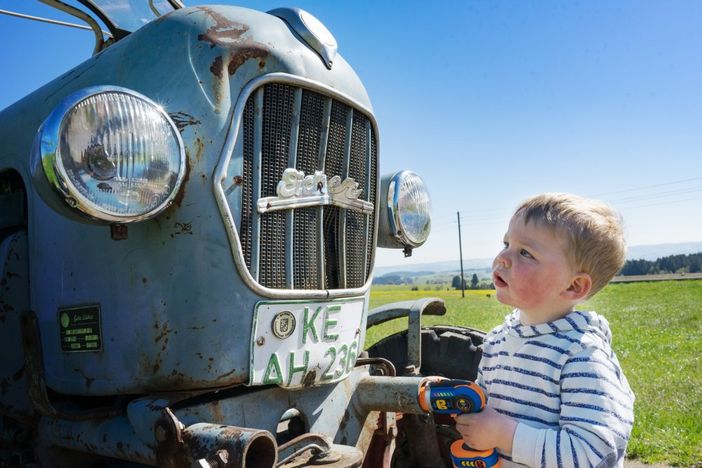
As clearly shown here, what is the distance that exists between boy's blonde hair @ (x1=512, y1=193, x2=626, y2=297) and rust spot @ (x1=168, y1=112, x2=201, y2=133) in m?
1.09

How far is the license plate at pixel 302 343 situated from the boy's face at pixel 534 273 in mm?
800

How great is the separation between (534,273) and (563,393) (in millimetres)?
299

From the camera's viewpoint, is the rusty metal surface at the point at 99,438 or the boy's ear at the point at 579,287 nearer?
the boy's ear at the point at 579,287

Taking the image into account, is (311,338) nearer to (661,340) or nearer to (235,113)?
(235,113)

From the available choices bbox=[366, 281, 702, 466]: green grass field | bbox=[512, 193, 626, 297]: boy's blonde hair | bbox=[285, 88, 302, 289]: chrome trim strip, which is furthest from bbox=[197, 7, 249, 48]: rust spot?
bbox=[366, 281, 702, 466]: green grass field

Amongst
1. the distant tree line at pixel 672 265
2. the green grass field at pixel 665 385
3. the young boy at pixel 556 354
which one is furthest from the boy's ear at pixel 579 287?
the distant tree line at pixel 672 265

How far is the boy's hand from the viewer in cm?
154

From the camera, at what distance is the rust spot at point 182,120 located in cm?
206

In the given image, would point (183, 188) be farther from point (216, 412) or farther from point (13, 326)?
point (13, 326)

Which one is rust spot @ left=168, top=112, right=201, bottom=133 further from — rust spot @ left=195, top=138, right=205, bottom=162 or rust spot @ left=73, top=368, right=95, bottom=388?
rust spot @ left=73, top=368, right=95, bottom=388

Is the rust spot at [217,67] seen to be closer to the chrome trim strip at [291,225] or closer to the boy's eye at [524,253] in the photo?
the chrome trim strip at [291,225]

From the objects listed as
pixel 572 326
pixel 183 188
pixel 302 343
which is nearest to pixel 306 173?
pixel 183 188

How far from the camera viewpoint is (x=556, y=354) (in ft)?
5.21

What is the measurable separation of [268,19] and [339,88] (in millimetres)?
360
